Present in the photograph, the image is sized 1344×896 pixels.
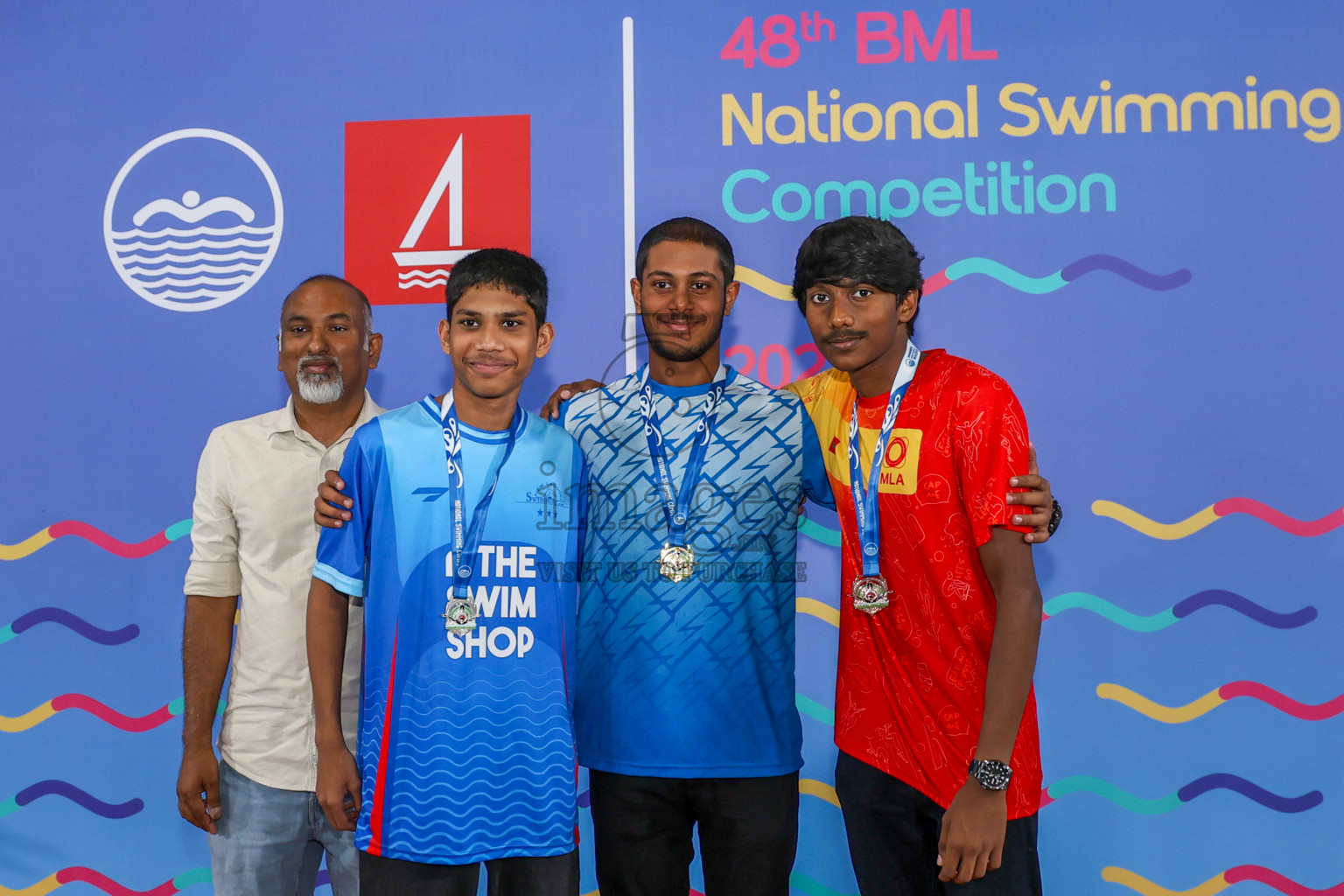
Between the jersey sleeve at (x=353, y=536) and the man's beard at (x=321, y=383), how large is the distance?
17.3 inches

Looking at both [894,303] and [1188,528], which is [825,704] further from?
[894,303]

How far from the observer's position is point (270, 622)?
79.7 inches

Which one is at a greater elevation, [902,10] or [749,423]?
[902,10]

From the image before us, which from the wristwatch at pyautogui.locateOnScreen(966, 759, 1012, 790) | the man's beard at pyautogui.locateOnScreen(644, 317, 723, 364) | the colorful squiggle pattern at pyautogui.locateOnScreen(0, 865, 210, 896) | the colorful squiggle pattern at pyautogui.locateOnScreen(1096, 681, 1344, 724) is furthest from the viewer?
the colorful squiggle pattern at pyautogui.locateOnScreen(0, 865, 210, 896)

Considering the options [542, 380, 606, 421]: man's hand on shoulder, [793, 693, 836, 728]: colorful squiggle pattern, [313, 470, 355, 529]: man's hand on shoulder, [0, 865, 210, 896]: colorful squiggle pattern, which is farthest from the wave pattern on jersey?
[0, 865, 210, 896]: colorful squiggle pattern

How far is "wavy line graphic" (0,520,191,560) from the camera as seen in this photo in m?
2.75

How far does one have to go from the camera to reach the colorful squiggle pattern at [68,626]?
2.75m

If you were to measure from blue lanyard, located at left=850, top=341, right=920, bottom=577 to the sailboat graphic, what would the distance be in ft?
4.80

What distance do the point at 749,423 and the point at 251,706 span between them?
1.30 meters

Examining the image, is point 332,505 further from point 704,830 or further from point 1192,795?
point 1192,795

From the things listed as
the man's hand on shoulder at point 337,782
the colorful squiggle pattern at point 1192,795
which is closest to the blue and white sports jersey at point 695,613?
the man's hand on shoulder at point 337,782

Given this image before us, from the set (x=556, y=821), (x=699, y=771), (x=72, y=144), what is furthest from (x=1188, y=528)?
(x=72, y=144)

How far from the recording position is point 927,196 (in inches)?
102

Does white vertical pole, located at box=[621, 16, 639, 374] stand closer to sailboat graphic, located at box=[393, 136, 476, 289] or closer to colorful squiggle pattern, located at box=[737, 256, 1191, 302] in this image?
colorful squiggle pattern, located at box=[737, 256, 1191, 302]
